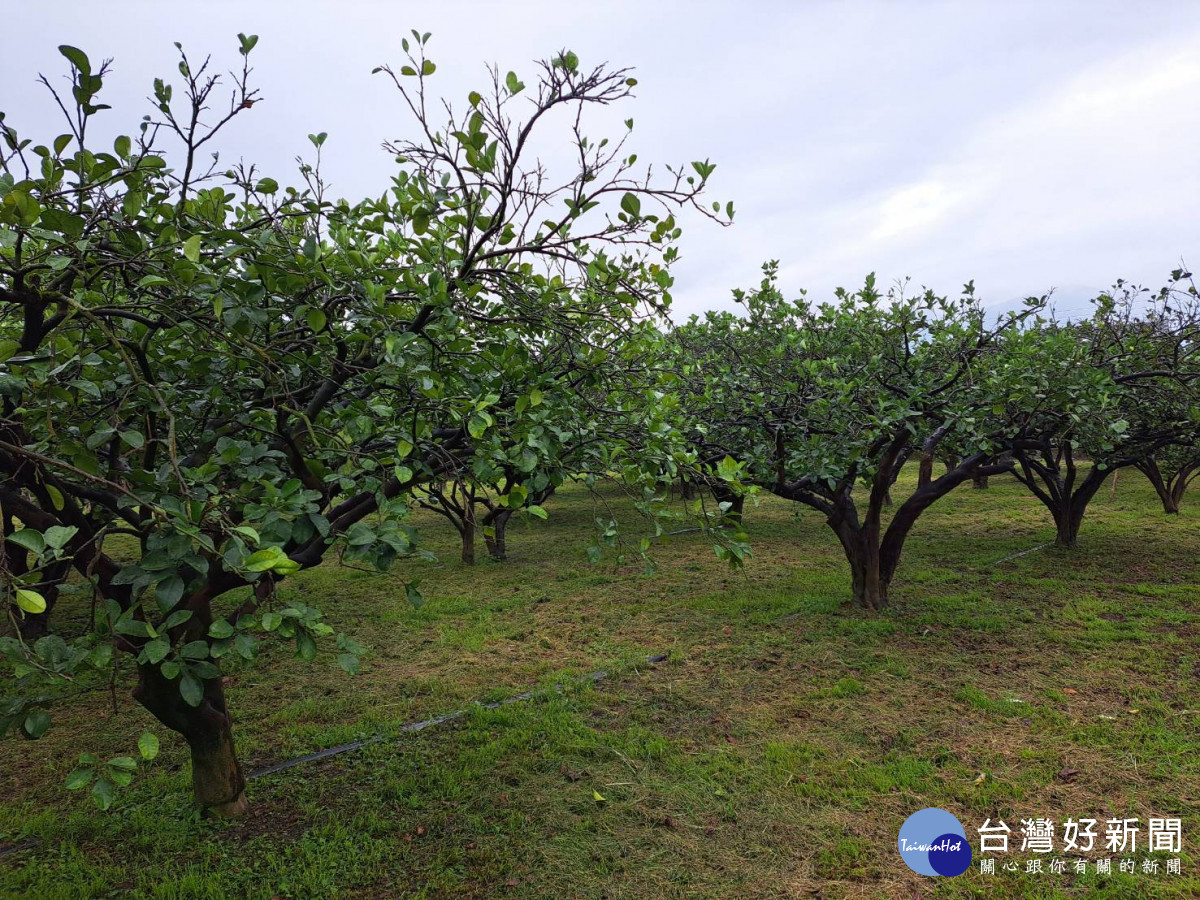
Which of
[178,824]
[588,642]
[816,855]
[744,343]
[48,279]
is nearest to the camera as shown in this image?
[48,279]

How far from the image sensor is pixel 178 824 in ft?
14.5

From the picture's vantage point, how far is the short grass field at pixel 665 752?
396cm

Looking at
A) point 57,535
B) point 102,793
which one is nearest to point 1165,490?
point 102,793

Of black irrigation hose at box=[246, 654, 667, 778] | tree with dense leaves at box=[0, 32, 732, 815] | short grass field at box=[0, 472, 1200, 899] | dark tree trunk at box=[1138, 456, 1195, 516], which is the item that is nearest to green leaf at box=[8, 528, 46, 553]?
tree with dense leaves at box=[0, 32, 732, 815]

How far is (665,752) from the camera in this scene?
5301mm

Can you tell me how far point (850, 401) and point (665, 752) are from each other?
14.0 feet

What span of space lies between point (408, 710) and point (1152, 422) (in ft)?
35.2

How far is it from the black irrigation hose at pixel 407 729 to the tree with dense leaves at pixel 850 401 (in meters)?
2.76

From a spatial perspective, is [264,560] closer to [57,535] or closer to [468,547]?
[57,535]

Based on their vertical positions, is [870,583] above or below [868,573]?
below

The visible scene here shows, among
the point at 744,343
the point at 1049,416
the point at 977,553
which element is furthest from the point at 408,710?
the point at 977,553

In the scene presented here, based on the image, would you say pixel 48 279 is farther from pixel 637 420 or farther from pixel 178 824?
pixel 178 824

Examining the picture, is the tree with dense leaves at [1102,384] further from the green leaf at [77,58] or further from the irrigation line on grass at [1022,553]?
the green leaf at [77,58]

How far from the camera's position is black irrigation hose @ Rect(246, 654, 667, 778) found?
5.20 m
